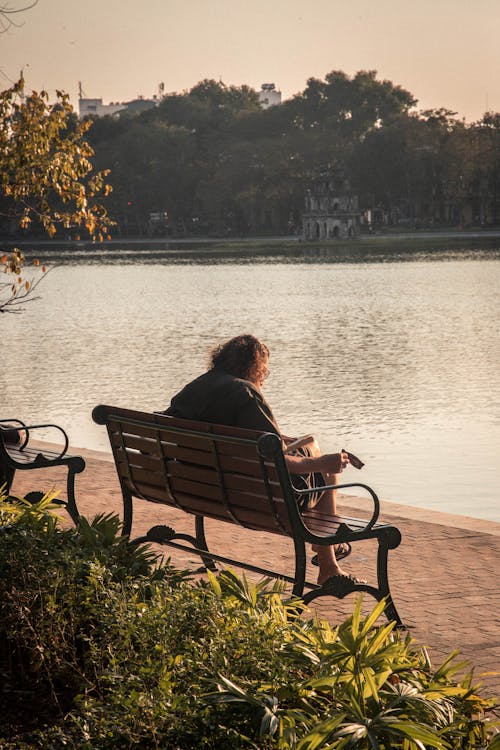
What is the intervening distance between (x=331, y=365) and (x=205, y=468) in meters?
15.4

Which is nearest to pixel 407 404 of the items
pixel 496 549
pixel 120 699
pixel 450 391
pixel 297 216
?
pixel 450 391

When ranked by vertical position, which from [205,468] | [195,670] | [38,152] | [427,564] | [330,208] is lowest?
[427,564]

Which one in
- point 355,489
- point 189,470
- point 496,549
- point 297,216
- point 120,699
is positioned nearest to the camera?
point 120,699

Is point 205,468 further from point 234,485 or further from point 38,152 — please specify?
point 38,152

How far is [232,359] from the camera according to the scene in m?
5.90

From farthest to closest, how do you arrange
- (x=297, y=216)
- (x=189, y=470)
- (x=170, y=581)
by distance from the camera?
(x=297, y=216), (x=189, y=470), (x=170, y=581)

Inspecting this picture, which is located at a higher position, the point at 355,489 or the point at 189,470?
the point at 189,470

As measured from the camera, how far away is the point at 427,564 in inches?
265

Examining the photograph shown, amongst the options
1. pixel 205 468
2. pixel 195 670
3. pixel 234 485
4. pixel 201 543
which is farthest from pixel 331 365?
pixel 195 670

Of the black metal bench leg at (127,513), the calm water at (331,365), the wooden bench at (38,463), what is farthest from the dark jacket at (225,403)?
the calm water at (331,365)

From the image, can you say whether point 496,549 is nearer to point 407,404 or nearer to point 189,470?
point 189,470

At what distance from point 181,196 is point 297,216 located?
44.0 feet

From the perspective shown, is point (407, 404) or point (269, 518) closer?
point (269, 518)

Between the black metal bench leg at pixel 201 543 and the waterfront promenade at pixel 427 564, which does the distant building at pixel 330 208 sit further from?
the black metal bench leg at pixel 201 543
